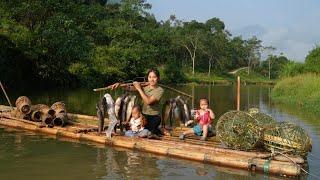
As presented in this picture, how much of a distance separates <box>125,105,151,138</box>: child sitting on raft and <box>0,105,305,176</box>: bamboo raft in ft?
0.72

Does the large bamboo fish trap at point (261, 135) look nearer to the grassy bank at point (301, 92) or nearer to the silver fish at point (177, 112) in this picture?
the silver fish at point (177, 112)

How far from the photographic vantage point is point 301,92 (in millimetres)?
26531

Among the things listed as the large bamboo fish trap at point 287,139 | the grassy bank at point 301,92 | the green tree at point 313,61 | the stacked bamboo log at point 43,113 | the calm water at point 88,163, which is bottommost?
the calm water at point 88,163

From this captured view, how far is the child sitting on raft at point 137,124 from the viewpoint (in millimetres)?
10898

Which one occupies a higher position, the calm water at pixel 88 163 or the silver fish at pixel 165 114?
the silver fish at pixel 165 114

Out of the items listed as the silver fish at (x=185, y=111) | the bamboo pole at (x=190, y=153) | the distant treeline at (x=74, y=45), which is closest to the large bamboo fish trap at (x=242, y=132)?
the bamboo pole at (x=190, y=153)

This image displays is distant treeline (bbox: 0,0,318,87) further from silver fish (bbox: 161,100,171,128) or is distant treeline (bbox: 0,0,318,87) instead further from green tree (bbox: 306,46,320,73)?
silver fish (bbox: 161,100,171,128)

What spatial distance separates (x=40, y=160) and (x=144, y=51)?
39265 millimetres

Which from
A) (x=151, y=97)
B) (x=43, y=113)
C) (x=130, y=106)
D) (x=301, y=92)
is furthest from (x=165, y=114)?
(x=301, y=92)

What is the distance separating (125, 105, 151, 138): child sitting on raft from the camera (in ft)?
35.8

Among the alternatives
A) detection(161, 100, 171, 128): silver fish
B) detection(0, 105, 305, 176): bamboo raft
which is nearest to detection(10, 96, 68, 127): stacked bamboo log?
detection(0, 105, 305, 176): bamboo raft

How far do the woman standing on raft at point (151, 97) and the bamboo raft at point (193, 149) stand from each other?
46cm

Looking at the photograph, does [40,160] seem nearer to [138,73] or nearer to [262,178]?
[262,178]

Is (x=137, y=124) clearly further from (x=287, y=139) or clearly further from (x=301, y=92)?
(x=301, y=92)
